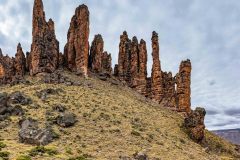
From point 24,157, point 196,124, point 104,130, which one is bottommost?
point 24,157

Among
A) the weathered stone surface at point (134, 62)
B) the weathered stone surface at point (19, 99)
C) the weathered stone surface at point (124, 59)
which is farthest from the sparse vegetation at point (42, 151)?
the weathered stone surface at point (124, 59)

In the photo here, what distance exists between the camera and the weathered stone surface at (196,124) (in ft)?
250

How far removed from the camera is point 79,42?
10050 centimetres

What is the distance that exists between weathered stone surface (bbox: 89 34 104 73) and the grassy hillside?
15.8 m

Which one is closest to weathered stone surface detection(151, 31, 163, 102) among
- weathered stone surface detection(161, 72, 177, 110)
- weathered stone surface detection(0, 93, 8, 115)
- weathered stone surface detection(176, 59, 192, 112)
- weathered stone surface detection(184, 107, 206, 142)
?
weathered stone surface detection(161, 72, 177, 110)

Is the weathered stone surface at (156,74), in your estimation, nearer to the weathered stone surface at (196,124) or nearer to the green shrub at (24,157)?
the weathered stone surface at (196,124)

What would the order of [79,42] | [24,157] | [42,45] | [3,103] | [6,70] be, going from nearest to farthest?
[24,157] < [3,103] < [42,45] < [79,42] < [6,70]

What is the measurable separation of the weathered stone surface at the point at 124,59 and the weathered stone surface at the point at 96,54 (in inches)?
379

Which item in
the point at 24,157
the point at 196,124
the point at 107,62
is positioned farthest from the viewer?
the point at 107,62

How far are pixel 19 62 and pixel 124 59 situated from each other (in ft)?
120

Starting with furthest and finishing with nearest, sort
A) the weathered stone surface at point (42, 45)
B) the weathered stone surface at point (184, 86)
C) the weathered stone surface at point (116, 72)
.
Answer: the weathered stone surface at point (116, 72) < the weathered stone surface at point (184, 86) < the weathered stone surface at point (42, 45)

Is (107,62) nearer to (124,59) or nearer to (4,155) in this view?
(124,59)

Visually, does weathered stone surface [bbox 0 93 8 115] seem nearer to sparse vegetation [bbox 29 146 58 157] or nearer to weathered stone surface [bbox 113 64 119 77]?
sparse vegetation [bbox 29 146 58 157]

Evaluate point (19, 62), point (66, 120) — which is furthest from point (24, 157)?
point (19, 62)
